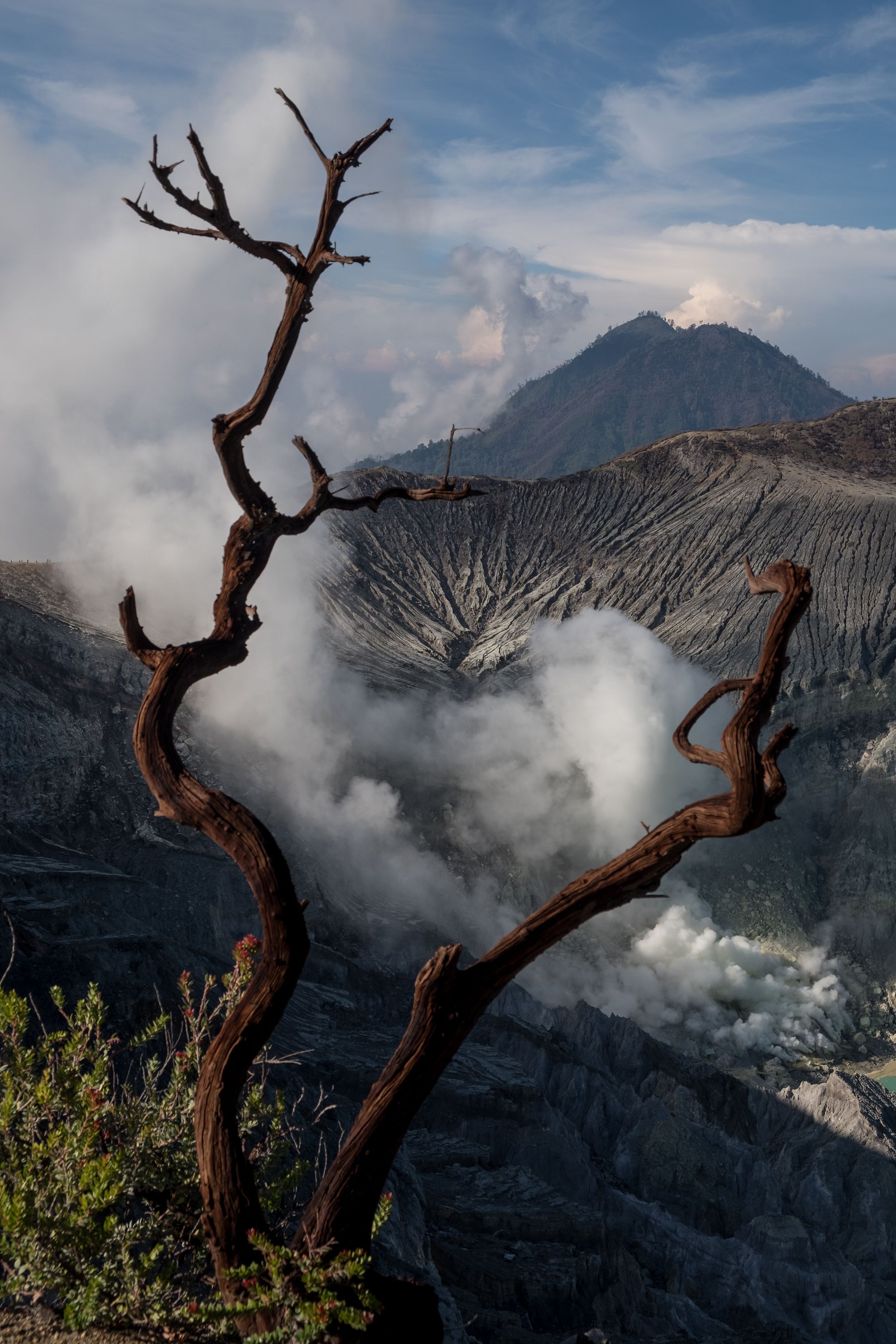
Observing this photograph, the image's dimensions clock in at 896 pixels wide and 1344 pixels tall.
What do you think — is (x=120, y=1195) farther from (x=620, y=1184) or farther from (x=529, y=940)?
(x=620, y=1184)

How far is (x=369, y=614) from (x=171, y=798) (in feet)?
176

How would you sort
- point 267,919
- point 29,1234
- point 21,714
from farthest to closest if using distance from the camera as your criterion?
1. point 21,714
2. point 267,919
3. point 29,1234

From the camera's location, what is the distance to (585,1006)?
3291 cm

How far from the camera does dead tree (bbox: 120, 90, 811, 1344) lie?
180 inches

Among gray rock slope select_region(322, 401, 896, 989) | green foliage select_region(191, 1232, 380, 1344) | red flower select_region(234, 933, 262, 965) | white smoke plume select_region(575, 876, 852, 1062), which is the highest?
gray rock slope select_region(322, 401, 896, 989)

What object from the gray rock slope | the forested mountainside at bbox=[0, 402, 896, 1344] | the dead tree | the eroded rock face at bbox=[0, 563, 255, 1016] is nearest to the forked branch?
the dead tree

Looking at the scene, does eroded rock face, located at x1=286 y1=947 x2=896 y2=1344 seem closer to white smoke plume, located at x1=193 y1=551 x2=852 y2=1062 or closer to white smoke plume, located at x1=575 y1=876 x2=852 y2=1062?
white smoke plume, located at x1=193 y1=551 x2=852 y2=1062

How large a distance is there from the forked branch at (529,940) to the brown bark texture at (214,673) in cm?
42

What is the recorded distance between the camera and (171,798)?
5039mm

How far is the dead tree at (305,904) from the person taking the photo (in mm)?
4566

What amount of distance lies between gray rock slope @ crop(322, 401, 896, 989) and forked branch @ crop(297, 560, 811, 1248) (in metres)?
40.0

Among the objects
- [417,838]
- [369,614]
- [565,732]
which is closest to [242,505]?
[417,838]

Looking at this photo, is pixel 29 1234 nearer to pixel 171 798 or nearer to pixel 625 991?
pixel 171 798

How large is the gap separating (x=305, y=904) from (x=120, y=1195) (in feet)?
5.63
